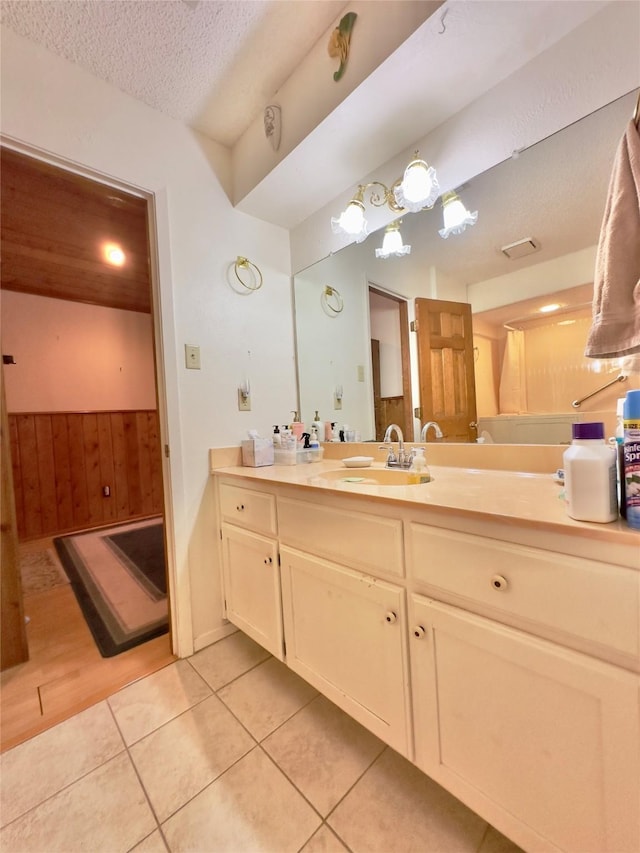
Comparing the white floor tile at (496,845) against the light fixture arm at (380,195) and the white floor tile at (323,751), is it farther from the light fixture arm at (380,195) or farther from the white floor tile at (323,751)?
the light fixture arm at (380,195)

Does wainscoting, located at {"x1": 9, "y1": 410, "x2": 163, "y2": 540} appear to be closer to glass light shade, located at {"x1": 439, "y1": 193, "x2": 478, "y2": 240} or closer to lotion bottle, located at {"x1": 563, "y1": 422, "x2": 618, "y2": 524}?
glass light shade, located at {"x1": 439, "y1": 193, "x2": 478, "y2": 240}

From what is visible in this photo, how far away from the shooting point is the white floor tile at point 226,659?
1345 millimetres

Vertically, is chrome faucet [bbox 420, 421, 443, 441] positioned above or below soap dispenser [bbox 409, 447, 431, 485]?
above

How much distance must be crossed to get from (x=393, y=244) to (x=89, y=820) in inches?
83.8

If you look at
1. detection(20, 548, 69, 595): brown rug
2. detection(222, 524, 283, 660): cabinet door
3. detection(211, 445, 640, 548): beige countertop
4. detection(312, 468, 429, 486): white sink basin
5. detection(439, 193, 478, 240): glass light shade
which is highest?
detection(439, 193, 478, 240): glass light shade

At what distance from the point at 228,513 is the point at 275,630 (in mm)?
504

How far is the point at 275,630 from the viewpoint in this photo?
1.23 m

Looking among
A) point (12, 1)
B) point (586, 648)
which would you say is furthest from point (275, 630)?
point (12, 1)

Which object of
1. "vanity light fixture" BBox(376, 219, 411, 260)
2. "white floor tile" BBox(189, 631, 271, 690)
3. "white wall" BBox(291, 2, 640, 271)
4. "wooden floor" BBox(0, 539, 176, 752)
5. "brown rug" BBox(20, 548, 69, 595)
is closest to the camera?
"white wall" BBox(291, 2, 640, 271)

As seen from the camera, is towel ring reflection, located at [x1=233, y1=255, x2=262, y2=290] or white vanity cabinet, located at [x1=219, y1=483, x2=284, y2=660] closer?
white vanity cabinet, located at [x1=219, y1=483, x2=284, y2=660]

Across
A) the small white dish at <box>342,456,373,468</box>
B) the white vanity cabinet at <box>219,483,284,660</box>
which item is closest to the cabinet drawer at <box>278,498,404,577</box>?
the white vanity cabinet at <box>219,483,284,660</box>

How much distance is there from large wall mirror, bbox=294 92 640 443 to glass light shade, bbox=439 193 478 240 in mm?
25

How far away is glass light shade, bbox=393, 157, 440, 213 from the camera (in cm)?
124

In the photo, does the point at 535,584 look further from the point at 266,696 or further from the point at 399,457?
the point at 266,696
